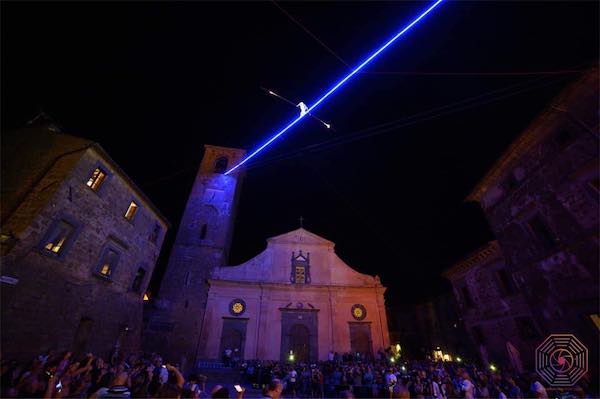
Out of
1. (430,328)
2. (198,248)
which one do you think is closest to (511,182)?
(430,328)

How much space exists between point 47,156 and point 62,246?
4.49 m

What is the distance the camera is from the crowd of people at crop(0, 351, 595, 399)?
459 cm

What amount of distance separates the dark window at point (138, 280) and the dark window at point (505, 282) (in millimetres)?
23132

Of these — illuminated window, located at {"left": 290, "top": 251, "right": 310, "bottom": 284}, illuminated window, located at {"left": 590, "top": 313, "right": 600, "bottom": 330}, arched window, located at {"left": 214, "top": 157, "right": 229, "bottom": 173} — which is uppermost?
arched window, located at {"left": 214, "top": 157, "right": 229, "bottom": 173}

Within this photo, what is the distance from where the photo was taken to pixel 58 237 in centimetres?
1141

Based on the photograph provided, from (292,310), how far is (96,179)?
53.3 feet

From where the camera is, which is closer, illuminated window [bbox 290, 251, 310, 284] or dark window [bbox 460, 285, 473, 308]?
dark window [bbox 460, 285, 473, 308]

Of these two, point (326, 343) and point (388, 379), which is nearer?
point (388, 379)

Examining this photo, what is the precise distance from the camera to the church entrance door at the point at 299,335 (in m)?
19.3

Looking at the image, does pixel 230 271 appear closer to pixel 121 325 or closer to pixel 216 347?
pixel 216 347

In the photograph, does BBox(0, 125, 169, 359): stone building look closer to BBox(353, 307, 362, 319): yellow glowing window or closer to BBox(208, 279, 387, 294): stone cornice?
BBox(208, 279, 387, 294): stone cornice

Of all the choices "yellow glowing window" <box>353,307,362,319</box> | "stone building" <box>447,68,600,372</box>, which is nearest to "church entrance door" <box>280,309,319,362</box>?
"yellow glowing window" <box>353,307,362,319</box>

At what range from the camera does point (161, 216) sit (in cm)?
1886

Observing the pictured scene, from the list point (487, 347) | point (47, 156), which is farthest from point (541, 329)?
point (47, 156)
